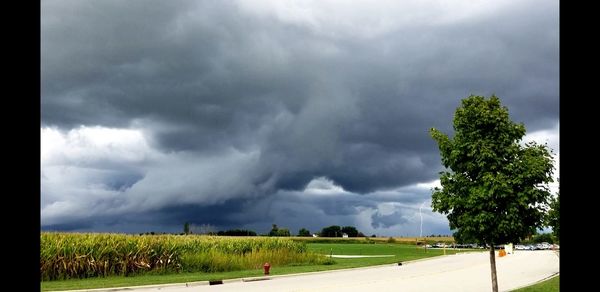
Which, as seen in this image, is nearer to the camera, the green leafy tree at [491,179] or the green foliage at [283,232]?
the green leafy tree at [491,179]

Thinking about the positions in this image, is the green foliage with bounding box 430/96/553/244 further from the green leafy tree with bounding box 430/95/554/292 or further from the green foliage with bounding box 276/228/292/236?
the green foliage with bounding box 276/228/292/236

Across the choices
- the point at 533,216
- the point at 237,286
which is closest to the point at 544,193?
the point at 533,216

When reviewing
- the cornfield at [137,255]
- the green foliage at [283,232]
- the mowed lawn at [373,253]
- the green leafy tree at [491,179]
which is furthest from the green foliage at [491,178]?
the green foliage at [283,232]

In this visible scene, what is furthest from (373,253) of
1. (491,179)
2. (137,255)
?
(491,179)

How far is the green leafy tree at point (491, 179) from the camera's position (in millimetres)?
16781

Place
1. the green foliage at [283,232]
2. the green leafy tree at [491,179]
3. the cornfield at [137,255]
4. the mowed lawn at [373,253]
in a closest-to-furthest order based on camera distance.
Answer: the green leafy tree at [491,179], the cornfield at [137,255], the mowed lawn at [373,253], the green foliage at [283,232]

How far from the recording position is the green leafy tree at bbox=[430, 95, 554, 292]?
1678 centimetres

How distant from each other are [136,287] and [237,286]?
394cm

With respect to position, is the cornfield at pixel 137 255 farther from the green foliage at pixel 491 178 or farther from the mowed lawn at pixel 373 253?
the green foliage at pixel 491 178

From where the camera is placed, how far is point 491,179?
1678 cm

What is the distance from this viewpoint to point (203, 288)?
74.4 ft

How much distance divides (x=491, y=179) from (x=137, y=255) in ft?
67.4

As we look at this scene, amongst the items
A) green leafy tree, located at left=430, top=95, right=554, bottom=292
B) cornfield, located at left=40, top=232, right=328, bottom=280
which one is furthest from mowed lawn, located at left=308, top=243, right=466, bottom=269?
green leafy tree, located at left=430, top=95, right=554, bottom=292
